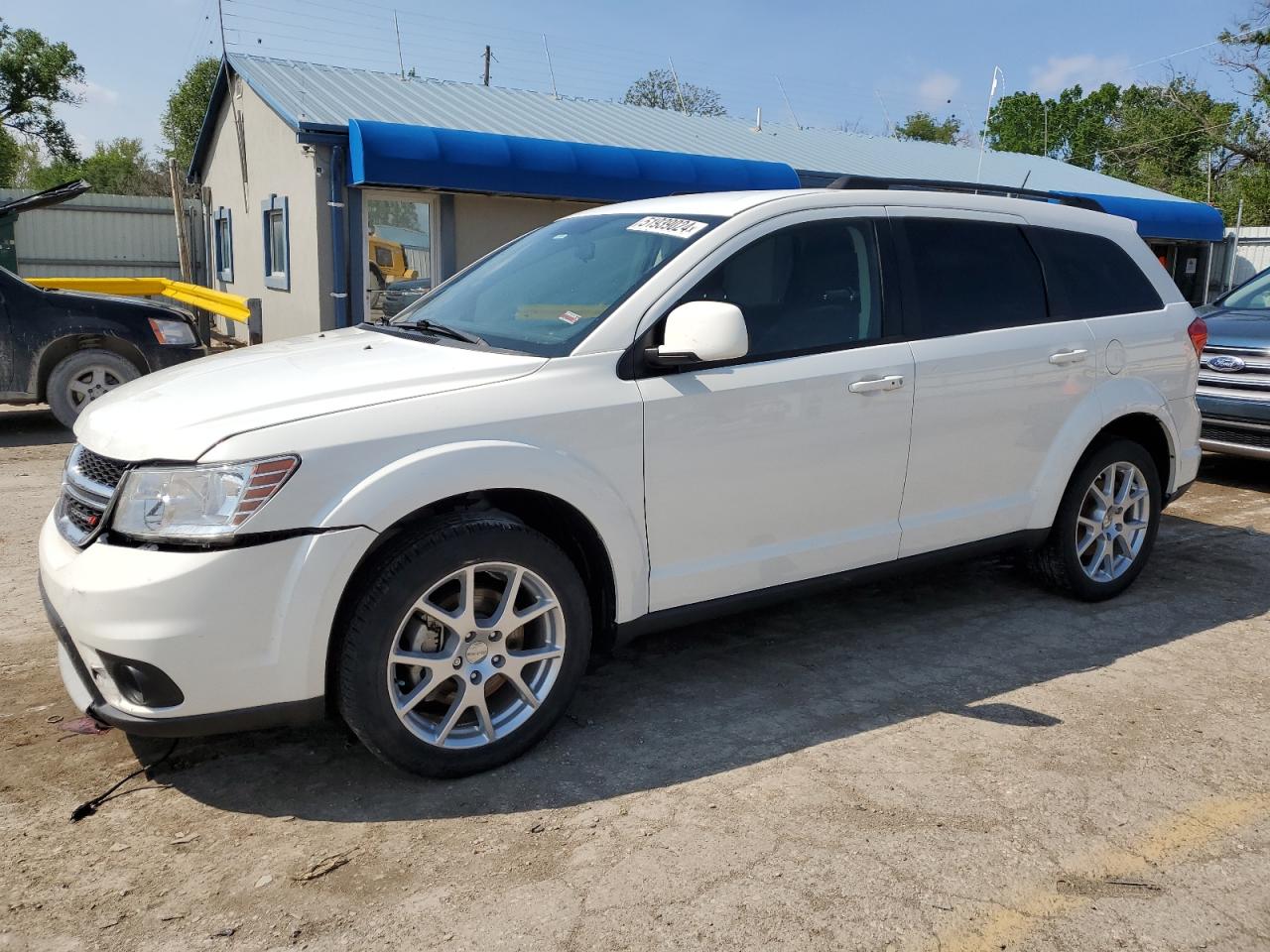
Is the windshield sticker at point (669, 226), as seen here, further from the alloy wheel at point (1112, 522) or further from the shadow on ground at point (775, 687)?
the alloy wheel at point (1112, 522)

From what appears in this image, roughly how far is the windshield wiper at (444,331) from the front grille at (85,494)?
1250 millimetres

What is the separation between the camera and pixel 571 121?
1744cm

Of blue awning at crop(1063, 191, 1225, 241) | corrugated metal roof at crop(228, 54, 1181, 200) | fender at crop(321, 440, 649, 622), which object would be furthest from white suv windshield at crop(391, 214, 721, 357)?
blue awning at crop(1063, 191, 1225, 241)

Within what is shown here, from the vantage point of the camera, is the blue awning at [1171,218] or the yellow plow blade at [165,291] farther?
the blue awning at [1171,218]

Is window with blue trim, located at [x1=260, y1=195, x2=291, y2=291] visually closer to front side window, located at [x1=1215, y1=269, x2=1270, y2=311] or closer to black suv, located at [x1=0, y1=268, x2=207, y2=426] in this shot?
black suv, located at [x1=0, y1=268, x2=207, y2=426]

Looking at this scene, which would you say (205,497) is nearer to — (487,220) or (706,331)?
(706,331)

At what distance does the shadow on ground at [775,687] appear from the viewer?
Result: 132 inches

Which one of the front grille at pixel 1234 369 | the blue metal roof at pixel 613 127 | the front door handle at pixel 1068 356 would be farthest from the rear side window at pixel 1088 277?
the blue metal roof at pixel 613 127

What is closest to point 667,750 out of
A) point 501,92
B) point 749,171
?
point 749,171

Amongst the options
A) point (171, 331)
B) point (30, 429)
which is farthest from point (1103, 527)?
point (30, 429)

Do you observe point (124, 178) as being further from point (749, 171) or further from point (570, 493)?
point (570, 493)

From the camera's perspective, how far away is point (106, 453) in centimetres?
315

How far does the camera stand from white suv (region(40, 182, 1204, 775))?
9.82 feet

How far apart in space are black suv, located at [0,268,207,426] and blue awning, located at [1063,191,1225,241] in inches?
701
